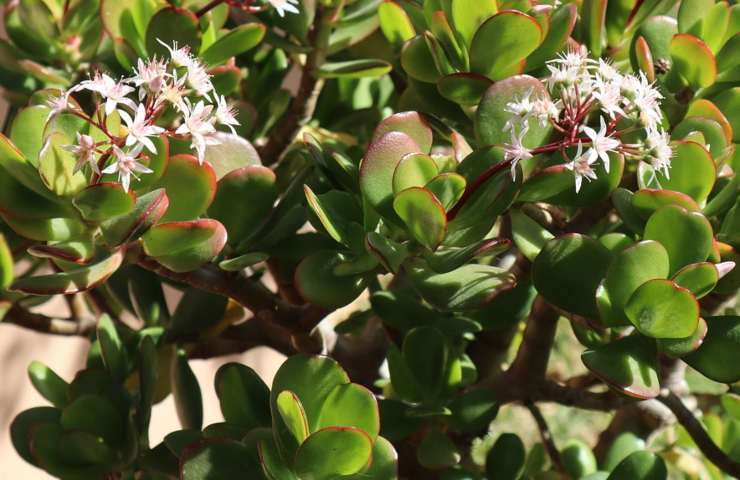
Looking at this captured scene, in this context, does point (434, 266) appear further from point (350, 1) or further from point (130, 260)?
point (350, 1)

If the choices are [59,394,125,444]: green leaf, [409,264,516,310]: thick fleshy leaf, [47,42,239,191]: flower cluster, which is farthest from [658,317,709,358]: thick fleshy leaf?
[59,394,125,444]: green leaf

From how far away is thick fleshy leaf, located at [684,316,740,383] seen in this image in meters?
0.62

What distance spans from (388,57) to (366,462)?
1.62 feet

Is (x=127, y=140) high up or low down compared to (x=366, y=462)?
up

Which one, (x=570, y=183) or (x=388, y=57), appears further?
(x=388, y=57)

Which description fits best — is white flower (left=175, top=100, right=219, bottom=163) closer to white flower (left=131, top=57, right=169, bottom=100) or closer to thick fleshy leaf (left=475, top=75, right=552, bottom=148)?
white flower (left=131, top=57, right=169, bottom=100)

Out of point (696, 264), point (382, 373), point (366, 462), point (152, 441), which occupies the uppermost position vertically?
point (696, 264)

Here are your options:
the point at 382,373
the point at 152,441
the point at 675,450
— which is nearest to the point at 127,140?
the point at 382,373

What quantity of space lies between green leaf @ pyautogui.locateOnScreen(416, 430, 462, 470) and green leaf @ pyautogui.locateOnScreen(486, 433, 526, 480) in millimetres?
36

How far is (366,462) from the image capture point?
0.61 metres

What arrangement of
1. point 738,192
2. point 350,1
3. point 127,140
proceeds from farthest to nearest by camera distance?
point 350,1 → point 738,192 → point 127,140

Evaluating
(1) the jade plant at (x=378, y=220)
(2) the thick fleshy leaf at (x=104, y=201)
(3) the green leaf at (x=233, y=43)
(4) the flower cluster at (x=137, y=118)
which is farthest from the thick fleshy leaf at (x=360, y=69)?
(2) the thick fleshy leaf at (x=104, y=201)

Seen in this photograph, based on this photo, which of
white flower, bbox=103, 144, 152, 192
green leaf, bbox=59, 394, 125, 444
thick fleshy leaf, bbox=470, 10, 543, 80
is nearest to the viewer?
white flower, bbox=103, 144, 152, 192

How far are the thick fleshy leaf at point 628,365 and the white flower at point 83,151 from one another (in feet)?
1.03
